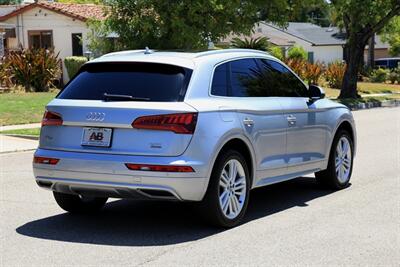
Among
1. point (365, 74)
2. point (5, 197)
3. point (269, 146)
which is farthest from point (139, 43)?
point (365, 74)

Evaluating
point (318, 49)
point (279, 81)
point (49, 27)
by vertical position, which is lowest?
point (318, 49)

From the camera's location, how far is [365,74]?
50.2 m

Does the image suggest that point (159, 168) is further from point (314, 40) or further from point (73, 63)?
point (314, 40)

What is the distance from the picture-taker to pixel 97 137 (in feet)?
20.7

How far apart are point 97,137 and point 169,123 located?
74cm

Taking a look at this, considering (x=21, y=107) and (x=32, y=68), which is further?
(x=32, y=68)

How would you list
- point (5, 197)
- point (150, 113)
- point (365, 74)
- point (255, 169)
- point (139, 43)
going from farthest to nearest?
point (365, 74) < point (139, 43) < point (5, 197) < point (255, 169) < point (150, 113)

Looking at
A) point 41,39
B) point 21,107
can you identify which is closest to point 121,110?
point 21,107

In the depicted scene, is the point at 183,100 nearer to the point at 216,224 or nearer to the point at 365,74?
the point at 216,224

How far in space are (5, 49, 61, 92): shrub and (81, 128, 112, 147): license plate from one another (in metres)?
21.3

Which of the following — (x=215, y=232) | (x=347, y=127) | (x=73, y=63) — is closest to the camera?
(x=215, y=232)

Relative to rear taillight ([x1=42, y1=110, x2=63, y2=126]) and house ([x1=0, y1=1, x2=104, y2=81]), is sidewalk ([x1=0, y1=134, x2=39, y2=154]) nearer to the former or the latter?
rear taillight ([x1=42, y1=110, x2=63, y2=126])

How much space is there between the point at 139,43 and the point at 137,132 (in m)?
13.3

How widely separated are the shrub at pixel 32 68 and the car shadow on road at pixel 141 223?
1995 cm
